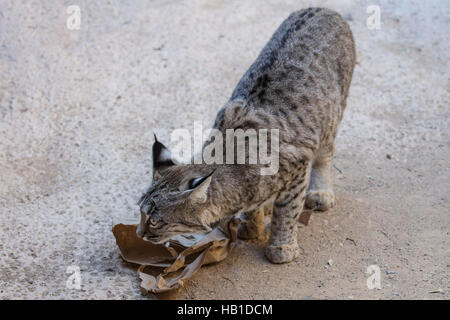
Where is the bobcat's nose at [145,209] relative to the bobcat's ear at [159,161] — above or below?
below

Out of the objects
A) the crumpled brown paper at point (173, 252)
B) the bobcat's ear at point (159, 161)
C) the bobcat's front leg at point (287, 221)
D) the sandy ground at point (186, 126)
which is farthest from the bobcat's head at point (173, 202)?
the bobcat's front leg at point (287, 221)

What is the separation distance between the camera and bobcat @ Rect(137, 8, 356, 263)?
4.56 metres

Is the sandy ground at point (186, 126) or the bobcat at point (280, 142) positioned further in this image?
the sandy ground at point (186, 126)

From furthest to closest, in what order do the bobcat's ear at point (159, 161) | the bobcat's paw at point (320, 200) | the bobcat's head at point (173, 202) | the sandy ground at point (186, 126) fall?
the bobcat's paw at point (320, 200), the sandy ground at point (186, 126), the bobcat's ear at point (159, 161), the bobcat's head at point (173, 202)

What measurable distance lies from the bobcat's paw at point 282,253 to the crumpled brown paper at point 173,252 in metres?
0.40

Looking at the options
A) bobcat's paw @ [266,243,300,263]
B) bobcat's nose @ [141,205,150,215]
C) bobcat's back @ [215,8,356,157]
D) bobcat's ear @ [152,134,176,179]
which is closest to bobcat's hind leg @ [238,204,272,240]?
bobcat's paw @ [266,243,300,263]

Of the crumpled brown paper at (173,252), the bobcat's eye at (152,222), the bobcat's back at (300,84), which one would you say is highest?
the bobcat's back at (300,84)

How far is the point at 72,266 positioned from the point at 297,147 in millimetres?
2271

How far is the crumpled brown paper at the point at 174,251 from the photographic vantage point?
188 inches

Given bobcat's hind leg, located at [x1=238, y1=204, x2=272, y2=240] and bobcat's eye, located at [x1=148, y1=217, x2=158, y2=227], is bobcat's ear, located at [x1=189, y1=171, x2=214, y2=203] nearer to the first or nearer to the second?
bobcat's eye, located at [x1=148, y1=217, x2=158, y2=227]

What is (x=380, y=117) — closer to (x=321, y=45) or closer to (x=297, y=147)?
(x=321, y=45)

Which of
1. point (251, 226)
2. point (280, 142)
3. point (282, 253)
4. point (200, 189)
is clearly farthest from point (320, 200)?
point (200, 189)

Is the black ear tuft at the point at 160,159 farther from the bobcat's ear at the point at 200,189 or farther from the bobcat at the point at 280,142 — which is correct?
the bobcat's ear at the point at 200,189

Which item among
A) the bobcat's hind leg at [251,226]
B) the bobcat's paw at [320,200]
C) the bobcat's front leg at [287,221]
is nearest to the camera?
the bobcat's front leg at [287,221]
